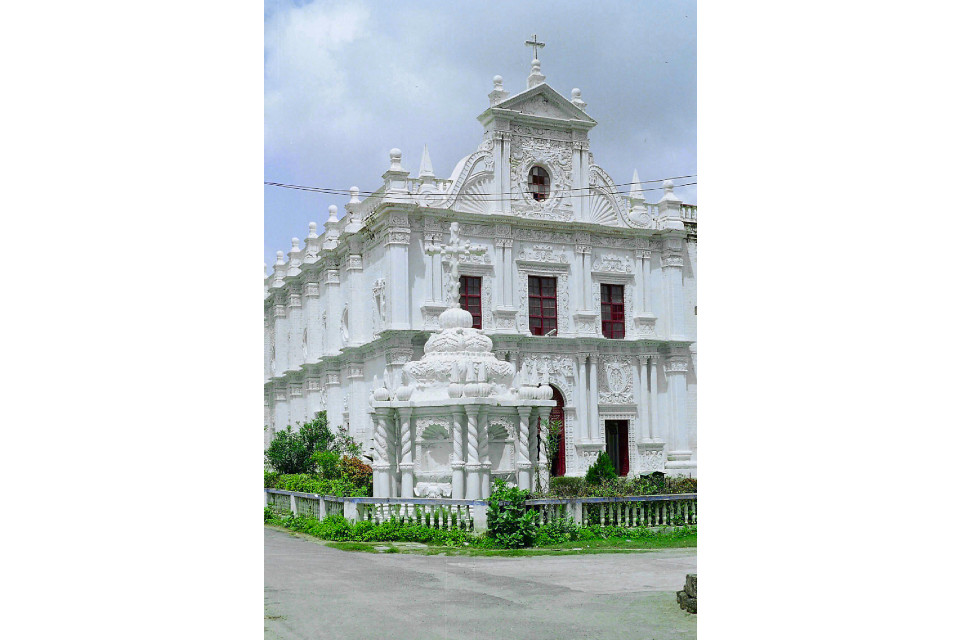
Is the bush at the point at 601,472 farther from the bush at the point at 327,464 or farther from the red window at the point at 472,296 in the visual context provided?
the red window at the point at 472,296

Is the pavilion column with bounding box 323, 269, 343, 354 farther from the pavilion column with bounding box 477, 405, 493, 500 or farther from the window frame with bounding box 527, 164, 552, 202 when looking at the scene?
the pavilion column with bounding box 477, 405, 493, 500

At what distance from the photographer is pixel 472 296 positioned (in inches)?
711

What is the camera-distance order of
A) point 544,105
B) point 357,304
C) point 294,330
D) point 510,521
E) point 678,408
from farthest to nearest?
point 294,330 < point 357,304 < point 544,105 < point 678,408 < point 510,521

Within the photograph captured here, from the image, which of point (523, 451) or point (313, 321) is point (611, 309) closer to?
point (313, 321)

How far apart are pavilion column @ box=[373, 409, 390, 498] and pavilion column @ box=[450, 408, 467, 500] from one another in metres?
0.99

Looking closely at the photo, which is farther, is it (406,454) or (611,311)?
(611,311)

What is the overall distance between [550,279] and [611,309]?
4.67ft

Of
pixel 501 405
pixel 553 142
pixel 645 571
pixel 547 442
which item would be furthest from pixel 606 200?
pixel 645 571

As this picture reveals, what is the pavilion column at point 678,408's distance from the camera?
1597 centimetres

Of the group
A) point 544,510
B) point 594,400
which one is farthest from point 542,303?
point 544,510

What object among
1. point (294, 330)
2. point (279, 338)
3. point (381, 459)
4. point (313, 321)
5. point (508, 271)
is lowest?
point (381, 459)

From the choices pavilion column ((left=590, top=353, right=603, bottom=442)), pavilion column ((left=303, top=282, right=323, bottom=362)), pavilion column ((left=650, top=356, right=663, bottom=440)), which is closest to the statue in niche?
pavilion column ((left=303, top=282, right=323, bottom=362))

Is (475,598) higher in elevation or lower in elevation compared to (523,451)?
lower

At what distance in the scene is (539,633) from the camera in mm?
5473
